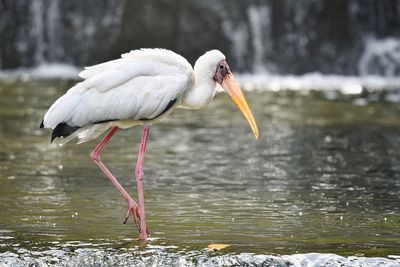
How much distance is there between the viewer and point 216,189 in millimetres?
10141

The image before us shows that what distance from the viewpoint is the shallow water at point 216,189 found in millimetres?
7703

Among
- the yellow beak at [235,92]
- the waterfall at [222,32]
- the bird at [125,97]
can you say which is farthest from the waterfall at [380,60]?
the bird at [125,97]

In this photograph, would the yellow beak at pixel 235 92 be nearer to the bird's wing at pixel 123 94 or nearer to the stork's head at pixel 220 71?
the stork's head at pixel 220 71

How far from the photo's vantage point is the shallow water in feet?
25.3

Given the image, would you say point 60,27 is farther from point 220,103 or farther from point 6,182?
point 6,182

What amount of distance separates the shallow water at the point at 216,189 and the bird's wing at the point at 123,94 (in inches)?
32.3

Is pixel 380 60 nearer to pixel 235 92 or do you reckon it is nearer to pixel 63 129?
pixel 235 92

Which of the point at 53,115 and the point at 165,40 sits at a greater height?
the point at 165,40

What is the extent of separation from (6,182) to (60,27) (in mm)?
17553

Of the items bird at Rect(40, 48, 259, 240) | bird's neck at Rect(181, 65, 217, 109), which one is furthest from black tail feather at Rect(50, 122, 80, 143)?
bird's neck at Rect(181, 65, 217, 109)

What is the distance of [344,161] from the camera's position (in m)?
12.3

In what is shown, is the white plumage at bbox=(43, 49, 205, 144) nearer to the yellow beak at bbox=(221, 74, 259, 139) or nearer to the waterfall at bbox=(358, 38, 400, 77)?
the yellow beak at bbox=(221, 74, 259, 139)

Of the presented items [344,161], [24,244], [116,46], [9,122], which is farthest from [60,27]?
[24,244]

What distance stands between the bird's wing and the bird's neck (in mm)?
180
